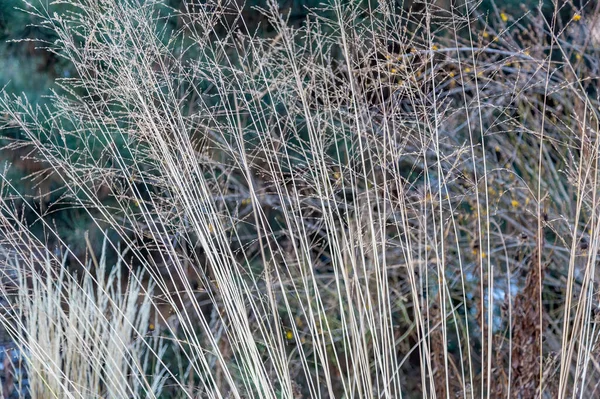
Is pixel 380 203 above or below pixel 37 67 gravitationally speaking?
below

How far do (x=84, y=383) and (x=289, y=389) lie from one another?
1.22m

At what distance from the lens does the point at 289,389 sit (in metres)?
1.54

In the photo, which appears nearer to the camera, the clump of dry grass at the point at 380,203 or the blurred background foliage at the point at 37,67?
the clump of dry grass at the point at 380,203

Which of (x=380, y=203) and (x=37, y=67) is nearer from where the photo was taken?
(x=380, y=203)

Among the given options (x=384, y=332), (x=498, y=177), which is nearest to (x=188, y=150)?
(x=384, y=332)

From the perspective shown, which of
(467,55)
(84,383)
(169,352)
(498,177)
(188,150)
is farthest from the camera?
(169,352)

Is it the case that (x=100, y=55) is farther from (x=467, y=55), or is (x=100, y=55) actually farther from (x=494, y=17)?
(x=494, y=17)

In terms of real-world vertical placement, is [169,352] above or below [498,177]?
below

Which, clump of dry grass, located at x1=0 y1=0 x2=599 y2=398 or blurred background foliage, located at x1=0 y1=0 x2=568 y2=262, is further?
blurred background foliage, located at x1=0 y1=0 x2=568 y2=262

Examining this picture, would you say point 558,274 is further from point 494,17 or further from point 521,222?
point 494,17

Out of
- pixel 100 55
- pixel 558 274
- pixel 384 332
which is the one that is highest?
pixel 100 55

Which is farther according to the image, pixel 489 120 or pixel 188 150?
pixel 489 120

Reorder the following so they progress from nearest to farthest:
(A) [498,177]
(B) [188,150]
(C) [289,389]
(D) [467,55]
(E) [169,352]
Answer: (C) [289,389] → (B) [188,150] → (A) [498,177] → (D) [467,55] → (E) [169,352]

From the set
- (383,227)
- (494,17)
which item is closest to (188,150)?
(383,227)
